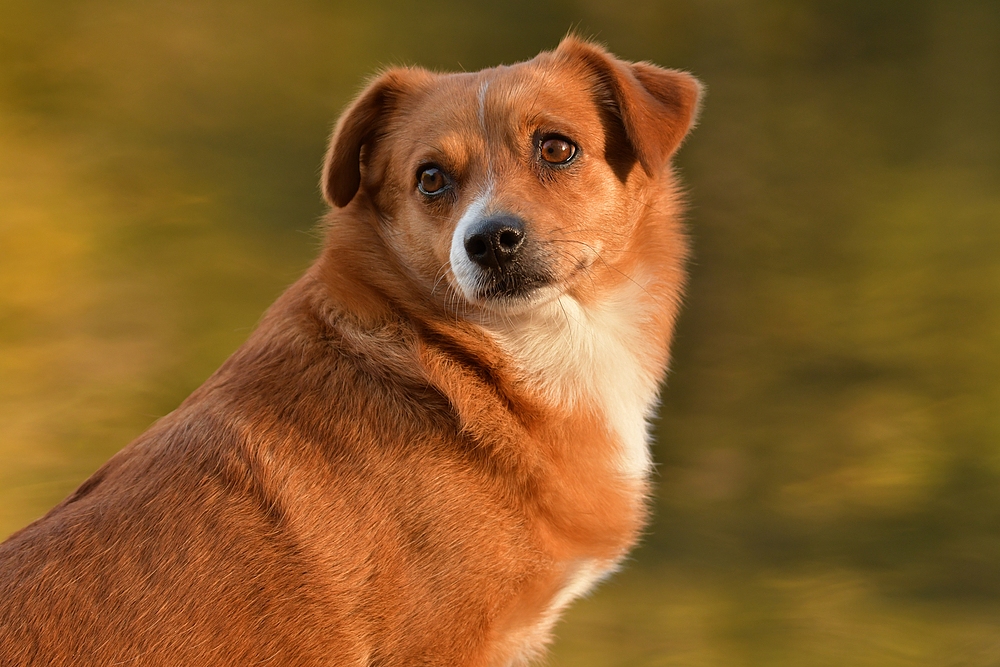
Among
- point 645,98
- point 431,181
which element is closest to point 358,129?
point 431,181

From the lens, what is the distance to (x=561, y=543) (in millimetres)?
2705

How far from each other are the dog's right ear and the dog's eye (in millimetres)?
226

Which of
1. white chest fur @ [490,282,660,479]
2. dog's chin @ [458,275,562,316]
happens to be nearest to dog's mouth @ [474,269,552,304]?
dog's chin @ [458,275,562,316]

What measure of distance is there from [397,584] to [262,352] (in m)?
0.77

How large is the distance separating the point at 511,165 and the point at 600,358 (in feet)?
2.05

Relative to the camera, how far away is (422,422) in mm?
2678

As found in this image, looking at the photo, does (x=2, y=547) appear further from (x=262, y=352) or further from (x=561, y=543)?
(x=561, y=543)

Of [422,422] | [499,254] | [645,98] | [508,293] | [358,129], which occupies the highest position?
[645,98]

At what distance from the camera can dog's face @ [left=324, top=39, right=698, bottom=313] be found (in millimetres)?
2789

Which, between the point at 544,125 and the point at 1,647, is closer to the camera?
the point at 1,647

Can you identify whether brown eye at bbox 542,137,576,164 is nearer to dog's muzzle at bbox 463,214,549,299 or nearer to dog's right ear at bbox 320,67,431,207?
dog's muzzle at bbox 463,214,549,299

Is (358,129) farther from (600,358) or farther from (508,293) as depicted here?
(600,358)

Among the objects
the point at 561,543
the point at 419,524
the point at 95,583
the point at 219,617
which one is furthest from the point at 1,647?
the point at 561,543

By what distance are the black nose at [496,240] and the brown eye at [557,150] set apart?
0.31 metres
